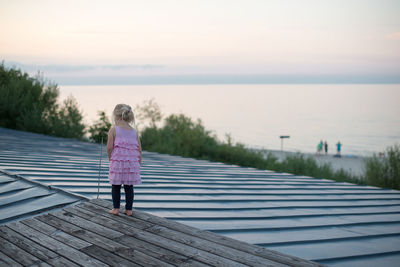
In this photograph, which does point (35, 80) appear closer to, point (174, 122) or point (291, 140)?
point (174, 122)

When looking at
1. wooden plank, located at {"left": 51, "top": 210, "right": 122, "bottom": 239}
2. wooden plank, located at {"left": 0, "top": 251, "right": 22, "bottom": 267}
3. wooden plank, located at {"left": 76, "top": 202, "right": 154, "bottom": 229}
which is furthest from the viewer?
wooden plank, located at {"left": 76, "top": 202, "right": 154, "bottom": 229}

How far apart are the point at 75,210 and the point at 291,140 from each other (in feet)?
200

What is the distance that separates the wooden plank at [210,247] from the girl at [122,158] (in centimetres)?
58

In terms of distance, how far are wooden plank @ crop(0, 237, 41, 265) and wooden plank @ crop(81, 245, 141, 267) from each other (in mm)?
422

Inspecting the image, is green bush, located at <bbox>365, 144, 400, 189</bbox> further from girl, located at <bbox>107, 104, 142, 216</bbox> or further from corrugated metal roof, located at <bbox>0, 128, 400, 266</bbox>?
girl, located at <bbox>107, 104, 142, 216</bbox>

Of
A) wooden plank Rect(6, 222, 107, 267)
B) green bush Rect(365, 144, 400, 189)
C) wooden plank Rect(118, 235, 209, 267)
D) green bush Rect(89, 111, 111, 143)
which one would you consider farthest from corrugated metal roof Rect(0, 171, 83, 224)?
green bush Rect(365, 144, 400, 189)

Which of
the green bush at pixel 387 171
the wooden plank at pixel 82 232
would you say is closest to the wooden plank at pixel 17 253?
the wooden plank at pixel 82 232

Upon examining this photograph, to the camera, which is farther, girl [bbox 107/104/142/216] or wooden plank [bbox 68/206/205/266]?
girl [bbox 107/104/142/216]

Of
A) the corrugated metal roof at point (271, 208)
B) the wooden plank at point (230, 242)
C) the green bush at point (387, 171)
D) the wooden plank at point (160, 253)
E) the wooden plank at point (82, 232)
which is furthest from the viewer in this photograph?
the green bush at point (387, 171)

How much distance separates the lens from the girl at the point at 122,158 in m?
4.34

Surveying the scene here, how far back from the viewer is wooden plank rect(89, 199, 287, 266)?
327cm

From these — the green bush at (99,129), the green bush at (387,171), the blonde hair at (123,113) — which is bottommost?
the green bush at (387,171)

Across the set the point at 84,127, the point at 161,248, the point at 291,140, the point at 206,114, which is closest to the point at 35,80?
the point at 84,127

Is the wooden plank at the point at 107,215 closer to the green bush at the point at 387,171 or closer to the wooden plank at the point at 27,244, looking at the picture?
the wooden plank at the point at 27,244
